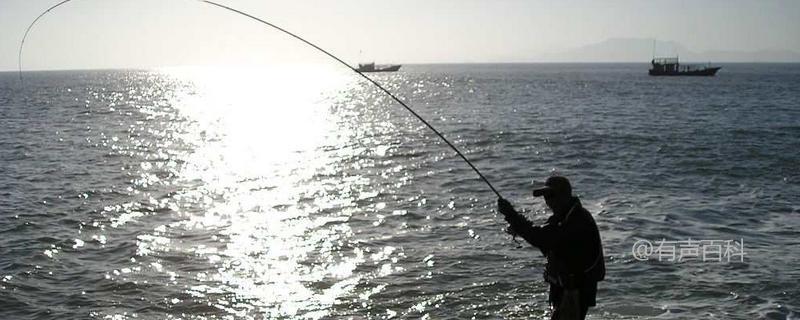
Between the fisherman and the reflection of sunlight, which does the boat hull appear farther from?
the fisherman

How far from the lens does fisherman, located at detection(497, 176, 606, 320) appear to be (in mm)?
5594

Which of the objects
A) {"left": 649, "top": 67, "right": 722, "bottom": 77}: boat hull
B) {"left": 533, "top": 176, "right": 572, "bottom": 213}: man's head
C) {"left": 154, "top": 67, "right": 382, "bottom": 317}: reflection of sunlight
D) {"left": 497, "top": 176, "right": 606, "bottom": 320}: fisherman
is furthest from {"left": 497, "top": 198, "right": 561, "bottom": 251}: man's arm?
{"left": 649, "top": 67, "right": 722, "bottom": 77}: boat hull

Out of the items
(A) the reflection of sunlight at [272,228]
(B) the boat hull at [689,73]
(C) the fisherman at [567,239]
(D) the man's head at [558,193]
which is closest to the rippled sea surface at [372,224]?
(A) the reflection of sunlight at [272,228]

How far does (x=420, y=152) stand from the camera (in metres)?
29.8

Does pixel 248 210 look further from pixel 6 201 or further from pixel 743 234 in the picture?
pixel 743 234

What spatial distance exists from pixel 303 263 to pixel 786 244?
32.6 ft

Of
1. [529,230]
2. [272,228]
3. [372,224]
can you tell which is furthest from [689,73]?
[529,230]

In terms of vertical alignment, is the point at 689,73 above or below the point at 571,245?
above

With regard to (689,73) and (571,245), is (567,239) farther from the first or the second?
(689,73)

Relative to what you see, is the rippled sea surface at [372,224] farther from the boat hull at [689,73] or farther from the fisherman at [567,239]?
the boat hull at [689,73]

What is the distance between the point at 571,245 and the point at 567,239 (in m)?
0.08

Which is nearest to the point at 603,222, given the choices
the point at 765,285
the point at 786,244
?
the point at 786,244

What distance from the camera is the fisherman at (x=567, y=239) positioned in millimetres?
5594

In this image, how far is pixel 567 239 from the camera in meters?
5.68
